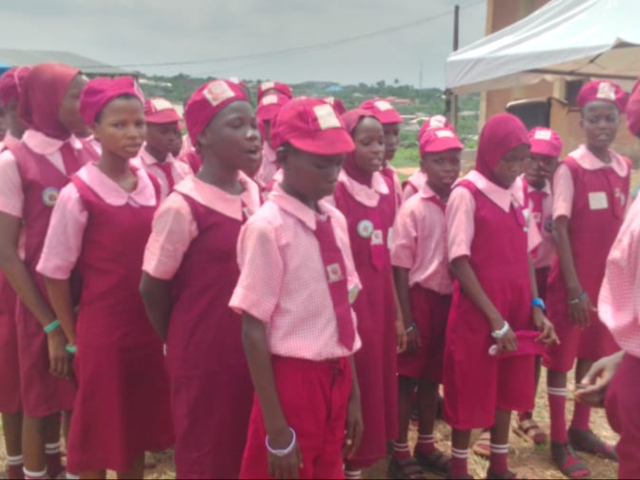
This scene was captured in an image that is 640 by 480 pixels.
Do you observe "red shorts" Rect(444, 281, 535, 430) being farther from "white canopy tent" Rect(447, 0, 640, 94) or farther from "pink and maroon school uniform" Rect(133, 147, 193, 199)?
"white canopy tent" Rect(447, 0, 640, 94)

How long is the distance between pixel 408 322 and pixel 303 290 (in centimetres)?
158

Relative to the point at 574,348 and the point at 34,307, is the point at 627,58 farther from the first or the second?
the point at 34,307

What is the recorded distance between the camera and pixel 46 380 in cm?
296

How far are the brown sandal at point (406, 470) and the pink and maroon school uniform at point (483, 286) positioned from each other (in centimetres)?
47

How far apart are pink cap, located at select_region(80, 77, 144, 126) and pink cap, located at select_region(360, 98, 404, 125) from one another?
1476 millimetres

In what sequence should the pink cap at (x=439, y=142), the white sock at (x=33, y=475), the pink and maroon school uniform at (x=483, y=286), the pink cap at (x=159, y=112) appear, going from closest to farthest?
1. the white sock at (x=33, y=475)
2. the pink and maroon school uniform at (x=483, y=286)
3. the pink cap at (x=439, y=142)
4. the pink cap at (x=159, y=112)

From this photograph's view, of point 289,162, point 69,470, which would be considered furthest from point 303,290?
point 69,470

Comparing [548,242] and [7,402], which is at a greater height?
[548,242]

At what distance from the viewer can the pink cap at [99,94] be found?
2670 mm

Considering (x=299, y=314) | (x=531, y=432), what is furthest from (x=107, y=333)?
(x=531, y=432)

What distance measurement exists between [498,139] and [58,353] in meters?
2.26

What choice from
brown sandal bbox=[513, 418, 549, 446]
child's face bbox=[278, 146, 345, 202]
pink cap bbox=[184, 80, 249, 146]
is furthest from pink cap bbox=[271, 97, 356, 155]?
brown sandal bbox=[513, 418, 549, 446]

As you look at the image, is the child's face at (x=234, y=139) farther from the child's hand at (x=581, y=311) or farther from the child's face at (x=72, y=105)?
the child's hand at (x=581, y=311)

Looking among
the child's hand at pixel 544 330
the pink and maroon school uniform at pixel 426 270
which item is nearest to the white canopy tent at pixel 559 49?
the pink and maroon school uniform at pixel 426 270
